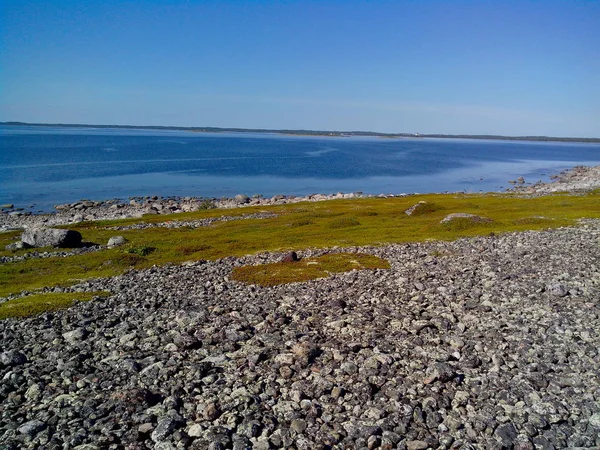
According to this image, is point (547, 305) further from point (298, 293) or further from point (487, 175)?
point (487, 175)

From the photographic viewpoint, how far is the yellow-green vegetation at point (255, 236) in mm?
33000

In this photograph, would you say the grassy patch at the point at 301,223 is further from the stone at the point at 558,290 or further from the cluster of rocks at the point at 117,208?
the stone at the point at 558,290

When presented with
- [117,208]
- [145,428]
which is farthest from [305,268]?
[117,208]

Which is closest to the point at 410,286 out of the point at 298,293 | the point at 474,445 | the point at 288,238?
the point at 298,293

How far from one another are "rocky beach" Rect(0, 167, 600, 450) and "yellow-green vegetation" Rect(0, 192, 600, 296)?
35.0ft

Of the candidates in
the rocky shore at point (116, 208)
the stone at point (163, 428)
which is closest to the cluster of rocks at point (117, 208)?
the rocky shore at point (116, 208)

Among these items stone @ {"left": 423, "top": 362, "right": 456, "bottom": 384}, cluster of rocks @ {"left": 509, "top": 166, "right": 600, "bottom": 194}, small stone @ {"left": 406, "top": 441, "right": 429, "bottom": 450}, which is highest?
cluster of rocks @ {"left": 509, "top": 166, "right": 600, "bottom": 194}

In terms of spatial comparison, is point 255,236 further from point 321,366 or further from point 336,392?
point 336,392

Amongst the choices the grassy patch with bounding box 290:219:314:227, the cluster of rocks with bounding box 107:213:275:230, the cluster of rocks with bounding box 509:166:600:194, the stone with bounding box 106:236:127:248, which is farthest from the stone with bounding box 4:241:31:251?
the cluster of rocks with bounding box 509:166:600:194

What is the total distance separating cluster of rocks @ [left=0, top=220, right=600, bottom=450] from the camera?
11.2m

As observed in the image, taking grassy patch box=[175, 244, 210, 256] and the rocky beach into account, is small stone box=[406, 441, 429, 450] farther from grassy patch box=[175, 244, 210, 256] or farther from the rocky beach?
grassy patch box=[175, 244, 210, 256]

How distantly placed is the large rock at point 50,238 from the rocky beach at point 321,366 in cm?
2257

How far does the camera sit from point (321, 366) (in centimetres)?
1447

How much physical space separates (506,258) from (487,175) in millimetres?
148974
